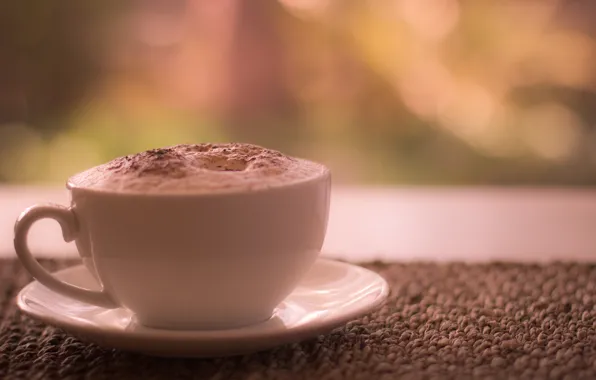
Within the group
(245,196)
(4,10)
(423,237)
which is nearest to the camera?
(245,196)

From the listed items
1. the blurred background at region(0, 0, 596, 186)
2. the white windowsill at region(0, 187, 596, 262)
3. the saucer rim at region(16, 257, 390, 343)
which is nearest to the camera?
the saucer rim at region(16, 257, 390, 343)

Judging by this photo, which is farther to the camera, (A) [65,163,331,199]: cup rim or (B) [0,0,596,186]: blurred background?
(B) [0,0,596,186]: blurred background

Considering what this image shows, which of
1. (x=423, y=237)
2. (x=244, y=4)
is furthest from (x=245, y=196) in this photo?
(x=244, y=4)

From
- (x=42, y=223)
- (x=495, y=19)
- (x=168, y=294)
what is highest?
(x=495, y=19)

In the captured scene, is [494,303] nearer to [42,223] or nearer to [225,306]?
[225,306]

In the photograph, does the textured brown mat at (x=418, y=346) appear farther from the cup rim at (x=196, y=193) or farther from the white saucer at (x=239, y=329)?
the cup rim at (x=196, y=193)

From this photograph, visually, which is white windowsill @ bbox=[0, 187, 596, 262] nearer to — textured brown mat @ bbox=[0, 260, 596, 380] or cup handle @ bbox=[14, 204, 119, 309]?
textured brown mat @ bbox=[0, 260, 596, 380]

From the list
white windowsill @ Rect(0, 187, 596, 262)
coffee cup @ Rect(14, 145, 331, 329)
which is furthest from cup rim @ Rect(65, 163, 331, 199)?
white windowsill @ Rect(0, 187, 596, 262)

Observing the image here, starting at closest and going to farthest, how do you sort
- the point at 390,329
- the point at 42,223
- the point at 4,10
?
the point at 390,329
the point at 42,223
the point at 4,10
